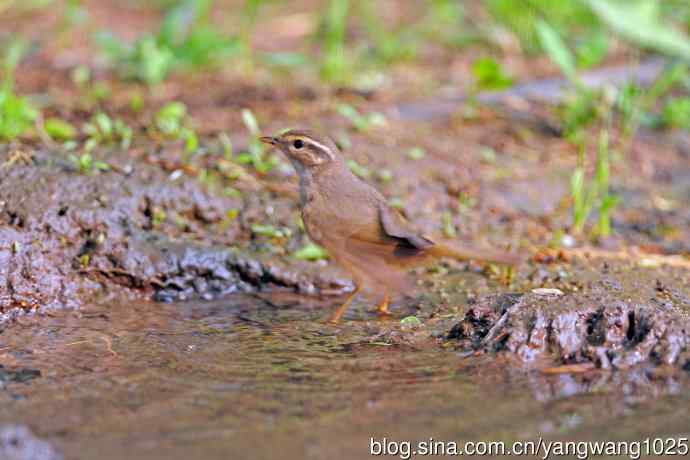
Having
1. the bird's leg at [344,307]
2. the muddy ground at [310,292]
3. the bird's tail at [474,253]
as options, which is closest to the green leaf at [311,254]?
the muddy ground at [310,292]

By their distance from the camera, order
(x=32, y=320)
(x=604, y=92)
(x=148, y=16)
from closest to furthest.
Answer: (x=32, y=320)
(x=604, y=92)
(x=148, y=16)

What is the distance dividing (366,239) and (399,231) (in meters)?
0.21

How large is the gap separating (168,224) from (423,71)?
4.37m

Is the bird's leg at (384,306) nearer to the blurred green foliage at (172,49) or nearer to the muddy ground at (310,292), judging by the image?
the muddy ground at (310,292)

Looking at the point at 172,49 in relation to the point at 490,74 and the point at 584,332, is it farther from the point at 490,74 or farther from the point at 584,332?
the point at 584,332

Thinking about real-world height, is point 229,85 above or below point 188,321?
above

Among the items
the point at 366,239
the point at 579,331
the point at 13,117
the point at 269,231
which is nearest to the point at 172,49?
the point at 13,117

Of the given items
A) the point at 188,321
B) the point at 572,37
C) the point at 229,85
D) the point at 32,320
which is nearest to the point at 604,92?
the point at 572,37

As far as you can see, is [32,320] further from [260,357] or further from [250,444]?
[250,444]

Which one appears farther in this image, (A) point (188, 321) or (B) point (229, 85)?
(B) point (229, 85)

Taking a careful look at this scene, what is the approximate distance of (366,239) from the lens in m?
5.56

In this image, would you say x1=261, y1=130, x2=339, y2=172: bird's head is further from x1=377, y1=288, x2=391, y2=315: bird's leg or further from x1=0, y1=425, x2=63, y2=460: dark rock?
x1=0, y1=425, x2=63, y2=460: dark rock

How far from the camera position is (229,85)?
8.89 meters

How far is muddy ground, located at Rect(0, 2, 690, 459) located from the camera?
381cm
